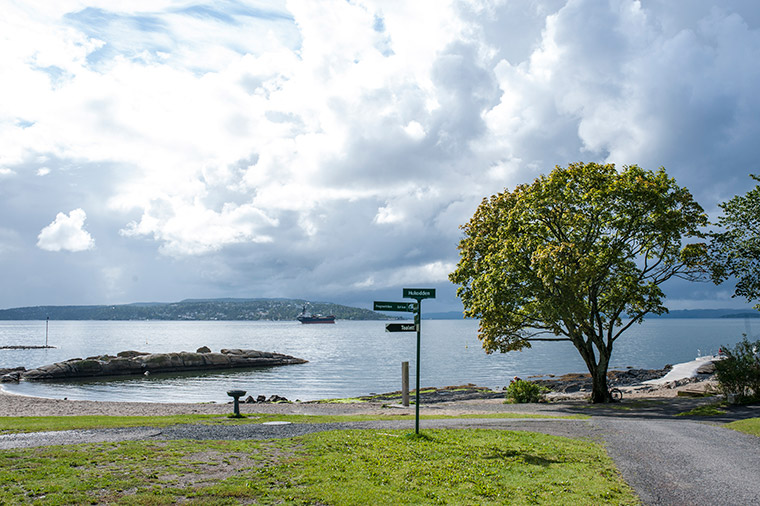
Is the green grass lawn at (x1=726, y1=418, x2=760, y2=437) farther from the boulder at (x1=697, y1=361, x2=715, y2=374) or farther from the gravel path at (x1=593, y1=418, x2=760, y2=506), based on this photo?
the boulder at (x1=697, y1=361, x2=715, y2=374)

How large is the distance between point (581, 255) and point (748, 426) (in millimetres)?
9446

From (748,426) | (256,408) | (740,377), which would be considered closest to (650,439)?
(748,426)

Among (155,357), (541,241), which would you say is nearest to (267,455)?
(541,241)

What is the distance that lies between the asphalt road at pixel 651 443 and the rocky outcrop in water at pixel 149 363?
180ft

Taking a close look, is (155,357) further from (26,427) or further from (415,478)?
(415,478)

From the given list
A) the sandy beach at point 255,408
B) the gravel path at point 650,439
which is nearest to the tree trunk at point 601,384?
the sandy beach at point 255,408

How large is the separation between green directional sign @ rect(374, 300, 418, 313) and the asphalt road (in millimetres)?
4160

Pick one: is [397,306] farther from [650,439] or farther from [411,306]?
[650,439]

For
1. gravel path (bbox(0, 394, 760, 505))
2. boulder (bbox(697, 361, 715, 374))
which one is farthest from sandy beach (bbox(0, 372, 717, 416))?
boulder (bbox(697, 361, 715, 374))

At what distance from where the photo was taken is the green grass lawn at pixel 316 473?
321 inches

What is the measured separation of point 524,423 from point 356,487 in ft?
34.2

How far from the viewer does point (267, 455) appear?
11.2m

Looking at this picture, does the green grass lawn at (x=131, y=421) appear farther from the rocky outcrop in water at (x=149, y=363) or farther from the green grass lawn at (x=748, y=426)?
the rocky outcrop in water at (x=149, y=363)

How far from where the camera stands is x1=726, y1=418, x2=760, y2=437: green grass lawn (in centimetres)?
1582
